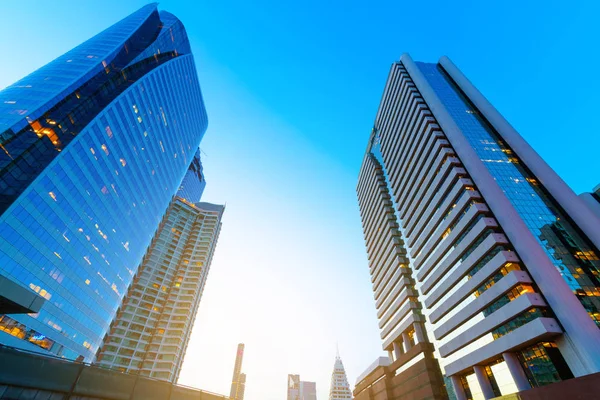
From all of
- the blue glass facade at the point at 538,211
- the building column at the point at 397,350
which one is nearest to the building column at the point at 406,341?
the building column at the point at 397,350

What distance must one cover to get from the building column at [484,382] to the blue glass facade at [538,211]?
15901 mm

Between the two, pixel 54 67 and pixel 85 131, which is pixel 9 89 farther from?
pixel 85 131

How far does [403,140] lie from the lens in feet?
263

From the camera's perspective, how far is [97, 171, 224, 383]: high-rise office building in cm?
11000

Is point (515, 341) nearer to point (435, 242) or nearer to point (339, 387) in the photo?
point (435, 242)

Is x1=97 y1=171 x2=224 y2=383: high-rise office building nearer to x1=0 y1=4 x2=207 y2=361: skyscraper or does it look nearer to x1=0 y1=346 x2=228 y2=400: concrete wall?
x1=0 y1=4 x2=207 y2=361: skyscraper

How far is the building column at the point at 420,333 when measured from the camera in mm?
61106

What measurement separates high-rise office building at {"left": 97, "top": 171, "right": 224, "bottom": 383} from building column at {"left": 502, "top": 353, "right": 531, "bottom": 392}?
104275 millimetres

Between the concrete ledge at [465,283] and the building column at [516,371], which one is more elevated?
the concrete ledge at [465,283]

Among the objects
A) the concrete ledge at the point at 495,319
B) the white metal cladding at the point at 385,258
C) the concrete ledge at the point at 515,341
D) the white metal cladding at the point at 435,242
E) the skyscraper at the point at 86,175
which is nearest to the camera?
A: the concrete ledge at the point at 515,341

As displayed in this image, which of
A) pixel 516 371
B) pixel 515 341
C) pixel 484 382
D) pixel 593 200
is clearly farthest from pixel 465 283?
pixel 593 200

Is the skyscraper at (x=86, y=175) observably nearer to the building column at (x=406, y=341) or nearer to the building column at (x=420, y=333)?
the building column at (x=420, y=333)

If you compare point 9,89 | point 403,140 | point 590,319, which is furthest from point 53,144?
point 590,319

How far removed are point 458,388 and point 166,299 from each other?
4588 inches
